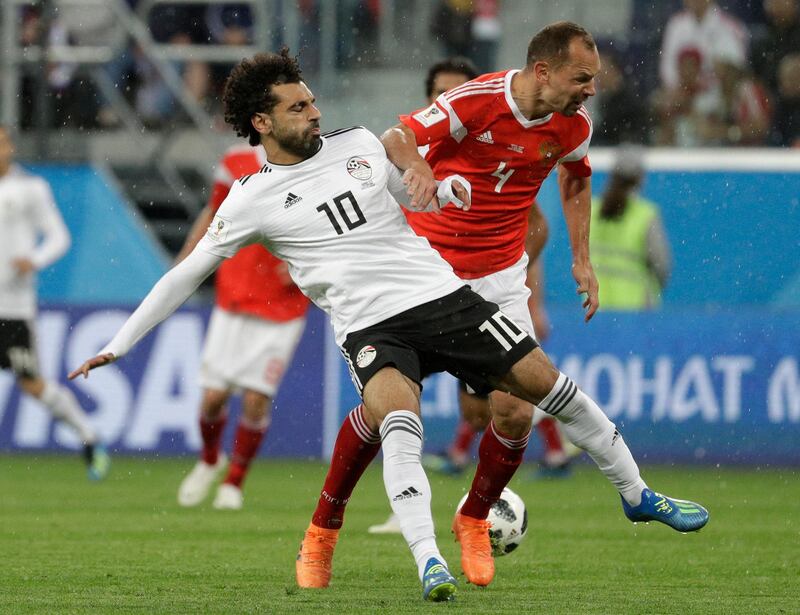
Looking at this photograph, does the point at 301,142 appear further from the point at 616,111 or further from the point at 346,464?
the point at 616,111

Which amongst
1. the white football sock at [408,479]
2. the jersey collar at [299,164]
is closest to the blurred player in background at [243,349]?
the jersey collar at [299,164]

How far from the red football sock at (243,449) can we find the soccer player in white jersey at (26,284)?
5.97ft

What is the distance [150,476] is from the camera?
11.7 meters

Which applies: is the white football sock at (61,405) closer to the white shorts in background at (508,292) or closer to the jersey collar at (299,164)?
the white shorts in background at (508,292)

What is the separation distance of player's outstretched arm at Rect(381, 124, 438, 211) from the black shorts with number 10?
0.39 meters

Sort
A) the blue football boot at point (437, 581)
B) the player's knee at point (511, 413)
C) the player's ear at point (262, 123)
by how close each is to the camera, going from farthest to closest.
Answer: the player's knee at point (511, 413), the player's ear at point (262, 123), the blue football boot at point (437, 581)

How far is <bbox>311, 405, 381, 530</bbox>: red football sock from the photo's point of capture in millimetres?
6344

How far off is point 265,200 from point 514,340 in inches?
41.5

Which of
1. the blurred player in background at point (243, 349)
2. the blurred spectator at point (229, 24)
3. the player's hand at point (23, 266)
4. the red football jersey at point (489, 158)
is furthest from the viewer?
the blurred spectator at point (229, 24)

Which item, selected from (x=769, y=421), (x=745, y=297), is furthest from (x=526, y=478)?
(x=745, y=297)

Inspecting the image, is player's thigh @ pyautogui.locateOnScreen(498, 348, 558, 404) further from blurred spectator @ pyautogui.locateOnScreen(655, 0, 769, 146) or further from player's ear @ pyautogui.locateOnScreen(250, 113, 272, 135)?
blurred spectator @ pyautogui.locateOnScreen(655, 0, 769, 146)

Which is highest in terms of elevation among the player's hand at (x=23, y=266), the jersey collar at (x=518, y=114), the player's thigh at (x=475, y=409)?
the jersey collar at (x=518, y=114)

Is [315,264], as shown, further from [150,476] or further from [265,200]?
[150,476]

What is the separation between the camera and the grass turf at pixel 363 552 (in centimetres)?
581
